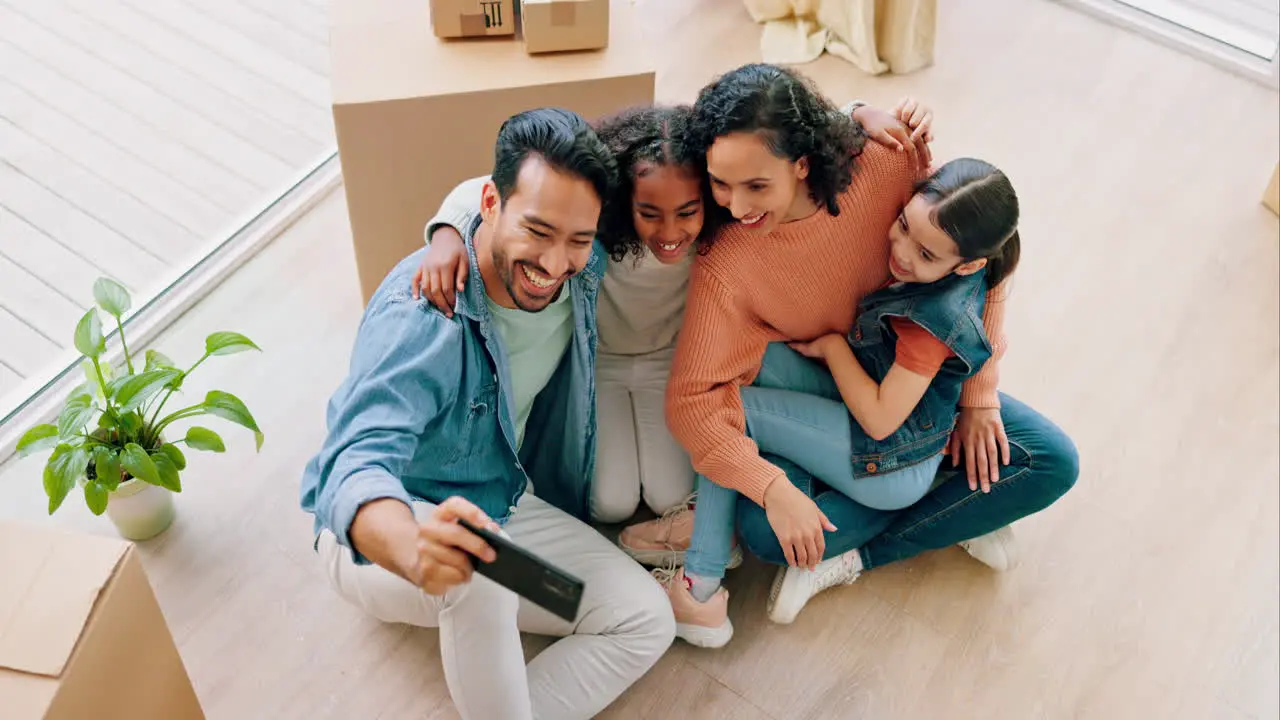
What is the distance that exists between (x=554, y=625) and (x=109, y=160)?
1360mm

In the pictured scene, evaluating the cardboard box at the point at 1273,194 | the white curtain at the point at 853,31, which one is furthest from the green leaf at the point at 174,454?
the cardboard box at the point at 1273,194

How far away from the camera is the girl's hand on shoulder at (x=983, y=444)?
178 cm

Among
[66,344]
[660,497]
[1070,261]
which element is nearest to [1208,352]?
[1070,261]

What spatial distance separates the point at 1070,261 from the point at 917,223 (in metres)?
1.05

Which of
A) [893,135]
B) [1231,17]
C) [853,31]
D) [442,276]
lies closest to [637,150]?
[442,276]

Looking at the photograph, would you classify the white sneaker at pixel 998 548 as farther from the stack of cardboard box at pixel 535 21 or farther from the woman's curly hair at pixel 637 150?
the stack of cardboard box at pixel 535 21

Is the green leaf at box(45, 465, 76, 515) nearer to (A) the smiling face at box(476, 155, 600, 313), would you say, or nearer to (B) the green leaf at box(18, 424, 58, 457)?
(B) the green leaf at box(18, 424, 58, 457)

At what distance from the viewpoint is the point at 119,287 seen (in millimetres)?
1694

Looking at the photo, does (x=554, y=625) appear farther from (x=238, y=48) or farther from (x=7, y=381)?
(x=238, y=48)

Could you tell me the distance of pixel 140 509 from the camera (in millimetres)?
1833

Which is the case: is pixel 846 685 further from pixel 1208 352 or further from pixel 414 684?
pixel 1208 352

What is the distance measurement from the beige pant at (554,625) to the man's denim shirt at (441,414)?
78mm

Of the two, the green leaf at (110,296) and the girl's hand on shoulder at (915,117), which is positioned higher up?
the girl's hand on shoulder at (915,117)

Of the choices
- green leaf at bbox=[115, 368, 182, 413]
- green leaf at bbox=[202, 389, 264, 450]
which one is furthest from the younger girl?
green leaf at bbox=[115, 368, 182, 413]
